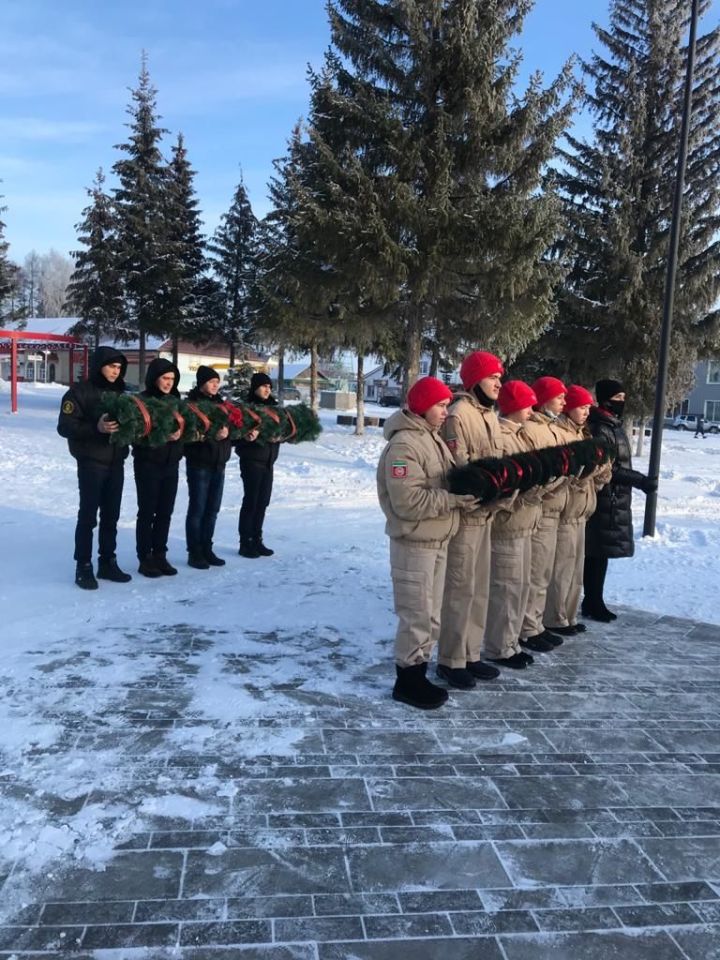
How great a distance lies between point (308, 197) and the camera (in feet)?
51.8

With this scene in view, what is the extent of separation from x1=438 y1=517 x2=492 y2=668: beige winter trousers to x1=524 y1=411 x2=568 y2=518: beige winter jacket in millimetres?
818

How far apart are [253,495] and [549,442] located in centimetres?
362

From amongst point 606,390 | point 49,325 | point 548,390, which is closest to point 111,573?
point 548,390

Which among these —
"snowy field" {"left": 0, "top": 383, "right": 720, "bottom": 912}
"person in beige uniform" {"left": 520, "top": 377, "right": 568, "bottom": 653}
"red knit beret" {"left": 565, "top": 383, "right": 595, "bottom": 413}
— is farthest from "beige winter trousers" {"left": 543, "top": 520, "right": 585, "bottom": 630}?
"red knit beret" {"left": 565, "top": 383, "right": 595, "bottom": 413}

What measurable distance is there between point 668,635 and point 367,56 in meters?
15.6

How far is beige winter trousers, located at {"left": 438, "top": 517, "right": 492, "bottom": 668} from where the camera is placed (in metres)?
4.89

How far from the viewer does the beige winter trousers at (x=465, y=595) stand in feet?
16.0

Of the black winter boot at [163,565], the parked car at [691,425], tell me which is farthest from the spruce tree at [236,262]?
the parked car at [691,425]

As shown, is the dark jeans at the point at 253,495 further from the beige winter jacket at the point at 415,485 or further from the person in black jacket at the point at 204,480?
the beige winter jacket at the point at 415,485

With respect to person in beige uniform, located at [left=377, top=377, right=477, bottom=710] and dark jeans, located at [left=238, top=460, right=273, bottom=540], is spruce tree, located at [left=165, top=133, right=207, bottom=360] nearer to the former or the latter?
dark jeans, located at [left=238, top=460, right=273, bottom=540]

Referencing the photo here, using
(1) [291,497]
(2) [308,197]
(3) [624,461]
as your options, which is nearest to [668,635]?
(3) [624,461]

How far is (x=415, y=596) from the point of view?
14.7 feet

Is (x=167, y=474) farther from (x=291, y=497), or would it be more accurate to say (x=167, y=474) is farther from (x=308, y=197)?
(x=308, y=197)

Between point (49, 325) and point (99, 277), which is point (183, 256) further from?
point (49, 325)
